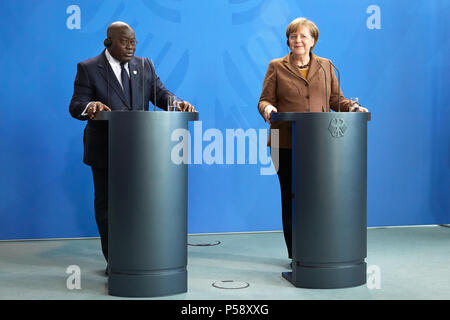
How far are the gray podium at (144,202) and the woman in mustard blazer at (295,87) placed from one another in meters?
0.85

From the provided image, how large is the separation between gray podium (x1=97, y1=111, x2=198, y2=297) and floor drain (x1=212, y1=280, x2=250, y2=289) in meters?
0.33

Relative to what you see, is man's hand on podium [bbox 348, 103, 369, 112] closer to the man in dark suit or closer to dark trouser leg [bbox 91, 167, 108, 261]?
the man in dark suit

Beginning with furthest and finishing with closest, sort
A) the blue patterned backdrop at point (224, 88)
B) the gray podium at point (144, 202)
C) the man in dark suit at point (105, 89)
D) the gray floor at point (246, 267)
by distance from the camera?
the blue patterned backdrop at point (224, 88) → the man in dark suit at point (105, 89) → the gray floor at point (246, 267) → the gray podium at point (144, 202)

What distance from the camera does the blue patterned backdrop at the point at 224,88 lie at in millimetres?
4801

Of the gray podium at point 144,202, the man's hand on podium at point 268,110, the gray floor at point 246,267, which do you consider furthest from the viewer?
the man's hand on podium at point 268,110

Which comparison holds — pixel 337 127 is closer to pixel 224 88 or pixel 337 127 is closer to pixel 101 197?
pixel 101 197

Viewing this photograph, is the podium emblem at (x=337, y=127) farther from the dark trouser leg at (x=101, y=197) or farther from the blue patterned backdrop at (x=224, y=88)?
the blue patterned backdrop at (x=224, y=88)

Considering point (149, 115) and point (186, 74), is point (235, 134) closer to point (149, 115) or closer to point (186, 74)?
point (186, 74)

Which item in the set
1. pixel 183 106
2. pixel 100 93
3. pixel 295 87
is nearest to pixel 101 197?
pixel 100 93

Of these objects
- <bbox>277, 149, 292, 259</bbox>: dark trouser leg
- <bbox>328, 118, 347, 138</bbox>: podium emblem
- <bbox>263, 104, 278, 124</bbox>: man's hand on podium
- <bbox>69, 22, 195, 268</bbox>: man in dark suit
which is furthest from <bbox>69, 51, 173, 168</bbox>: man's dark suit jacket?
<bbox>328, 118, 347, 138</bbox>: podium emblem

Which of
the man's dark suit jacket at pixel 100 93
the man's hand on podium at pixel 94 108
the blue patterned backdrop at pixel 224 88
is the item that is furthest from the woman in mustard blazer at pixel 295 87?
the blue patterned backdrop at pixel 224 88

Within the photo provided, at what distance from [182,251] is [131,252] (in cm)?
27
